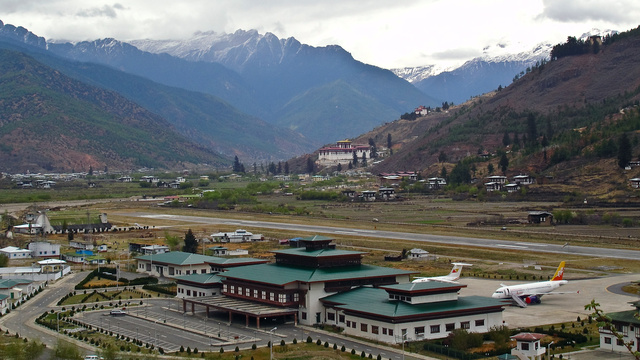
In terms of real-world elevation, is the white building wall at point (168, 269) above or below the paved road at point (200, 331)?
above

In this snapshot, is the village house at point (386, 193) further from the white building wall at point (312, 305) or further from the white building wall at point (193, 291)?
the white building wall at point (312, 305)

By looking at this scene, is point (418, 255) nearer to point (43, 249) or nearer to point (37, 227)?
point (43, 249)

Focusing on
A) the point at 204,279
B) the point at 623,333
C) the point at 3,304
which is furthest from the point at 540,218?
the point at 3,304

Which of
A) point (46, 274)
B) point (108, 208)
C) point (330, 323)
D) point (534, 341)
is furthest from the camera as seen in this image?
point (108, 208)

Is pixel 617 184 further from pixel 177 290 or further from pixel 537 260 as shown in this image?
pixel 177 290

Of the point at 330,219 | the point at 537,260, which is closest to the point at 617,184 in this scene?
the point at 330,219

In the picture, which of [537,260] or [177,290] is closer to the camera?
[177,290]

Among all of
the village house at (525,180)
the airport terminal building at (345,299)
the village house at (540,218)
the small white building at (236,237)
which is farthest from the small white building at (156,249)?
the village house at (525,180)
